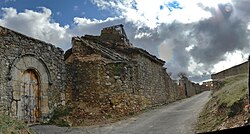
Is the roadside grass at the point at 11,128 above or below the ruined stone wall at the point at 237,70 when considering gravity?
below

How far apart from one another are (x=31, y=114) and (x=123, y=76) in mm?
4464

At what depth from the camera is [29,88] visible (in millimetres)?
11695

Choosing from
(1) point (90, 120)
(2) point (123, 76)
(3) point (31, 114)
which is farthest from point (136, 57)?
(3) point (31, 114)

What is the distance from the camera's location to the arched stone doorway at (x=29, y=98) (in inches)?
441

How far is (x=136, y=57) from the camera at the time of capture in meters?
17.4

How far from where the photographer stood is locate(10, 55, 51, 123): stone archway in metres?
11.0

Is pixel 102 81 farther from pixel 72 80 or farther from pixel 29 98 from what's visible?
pixel 29 98

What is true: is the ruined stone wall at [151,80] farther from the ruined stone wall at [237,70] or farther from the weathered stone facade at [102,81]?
the ruined stone wall at [237,70]

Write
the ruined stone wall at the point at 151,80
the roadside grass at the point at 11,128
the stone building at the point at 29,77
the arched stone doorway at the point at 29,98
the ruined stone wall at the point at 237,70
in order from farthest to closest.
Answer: the ruined stone wall at the point at 151,80
the arched stone doorway at the point at 29,98
the stone building at the point at 29,77
the roadside grass at the point at 11,128
the ruined stone wall at the point at 237,70

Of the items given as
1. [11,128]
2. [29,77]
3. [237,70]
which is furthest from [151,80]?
[11,128]

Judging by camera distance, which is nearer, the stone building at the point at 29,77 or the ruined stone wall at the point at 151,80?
the stone building at the point at 29,77

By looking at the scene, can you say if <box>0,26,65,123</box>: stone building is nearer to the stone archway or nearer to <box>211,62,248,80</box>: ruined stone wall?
the stone archway

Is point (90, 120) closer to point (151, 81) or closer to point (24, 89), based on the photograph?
point (24, 89)

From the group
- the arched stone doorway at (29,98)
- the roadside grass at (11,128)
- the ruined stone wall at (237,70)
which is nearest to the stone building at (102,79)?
the arched stone doorway at (29,98)
